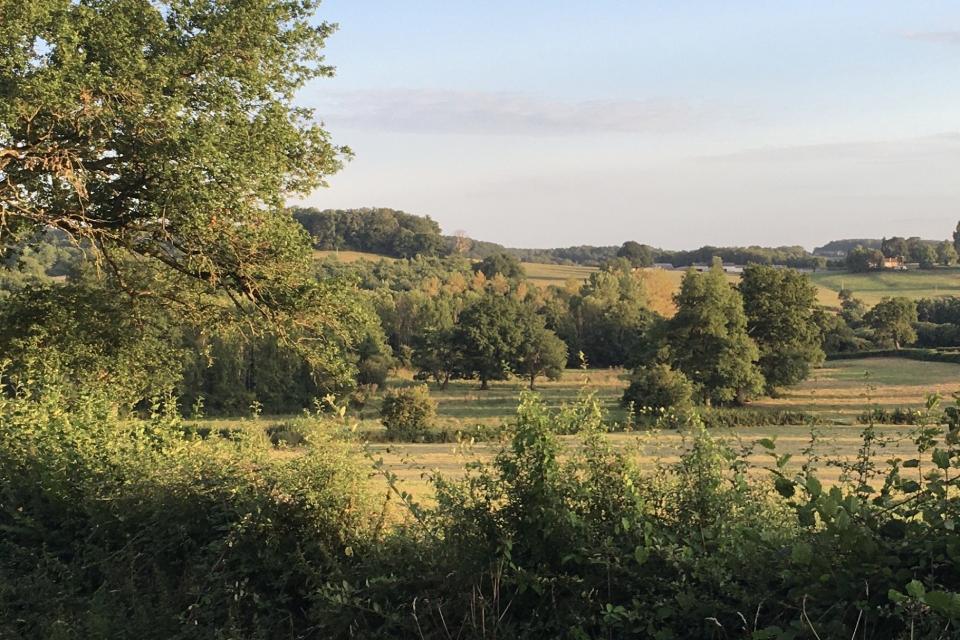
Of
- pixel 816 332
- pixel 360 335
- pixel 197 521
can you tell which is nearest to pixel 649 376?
pixel 816 332

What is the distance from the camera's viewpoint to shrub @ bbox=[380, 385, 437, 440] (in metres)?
39.3

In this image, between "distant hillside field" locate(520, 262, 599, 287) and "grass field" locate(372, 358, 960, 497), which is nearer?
"grass field" locate(372, 358, 960, 497)

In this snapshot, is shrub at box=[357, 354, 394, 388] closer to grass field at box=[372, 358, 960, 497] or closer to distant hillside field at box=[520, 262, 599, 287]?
grass field at box=[372, 358, 960, 497]

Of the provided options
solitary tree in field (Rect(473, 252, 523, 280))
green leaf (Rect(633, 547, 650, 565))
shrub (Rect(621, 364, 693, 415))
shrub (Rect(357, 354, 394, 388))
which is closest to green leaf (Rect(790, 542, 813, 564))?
green leaf (Rect(633, 547, 650, 565))

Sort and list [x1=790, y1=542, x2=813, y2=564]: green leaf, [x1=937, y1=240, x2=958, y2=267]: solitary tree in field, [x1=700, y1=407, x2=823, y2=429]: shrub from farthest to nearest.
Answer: [x1=937, y1=240, x2=958, y2=267]: solitary tree in field, [x1=700, y1=407, x2=823, y2=429]: shrub, [x1=790, y1=542, x2=813, y2=564]: green leaf

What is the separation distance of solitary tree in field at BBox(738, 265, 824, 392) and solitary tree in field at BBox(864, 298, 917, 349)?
21899 mm

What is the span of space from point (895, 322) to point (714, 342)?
3172 cm

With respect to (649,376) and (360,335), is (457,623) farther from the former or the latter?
(649,376)

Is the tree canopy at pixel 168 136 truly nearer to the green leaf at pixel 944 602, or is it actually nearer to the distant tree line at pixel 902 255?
the green leaf at pixel 944 602

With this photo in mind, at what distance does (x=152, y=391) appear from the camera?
466 inches

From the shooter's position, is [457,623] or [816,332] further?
[816,332]

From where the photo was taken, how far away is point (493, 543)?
5016 mm

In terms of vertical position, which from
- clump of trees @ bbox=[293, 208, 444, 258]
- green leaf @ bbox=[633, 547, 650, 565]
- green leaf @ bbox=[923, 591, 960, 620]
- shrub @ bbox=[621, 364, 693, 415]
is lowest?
shrub @ bbox=[621, 364, 693, 415]

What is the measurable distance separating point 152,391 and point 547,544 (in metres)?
9.03
